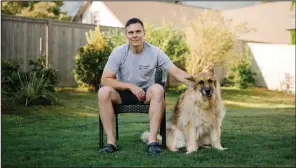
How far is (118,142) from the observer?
446 cm

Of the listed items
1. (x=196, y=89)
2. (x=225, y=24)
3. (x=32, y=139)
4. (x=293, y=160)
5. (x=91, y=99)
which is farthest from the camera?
(x=225, y=24)

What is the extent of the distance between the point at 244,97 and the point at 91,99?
449cm

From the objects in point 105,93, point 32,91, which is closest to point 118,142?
point 105,93

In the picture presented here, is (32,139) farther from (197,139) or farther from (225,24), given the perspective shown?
(225,24)

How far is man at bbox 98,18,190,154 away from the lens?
3.93 metres

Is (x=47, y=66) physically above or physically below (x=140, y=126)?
above

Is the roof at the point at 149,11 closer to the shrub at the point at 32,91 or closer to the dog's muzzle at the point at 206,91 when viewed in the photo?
the shrub at the point at 32,91

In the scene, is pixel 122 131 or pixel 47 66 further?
pixel 47 66

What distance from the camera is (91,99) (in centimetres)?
884

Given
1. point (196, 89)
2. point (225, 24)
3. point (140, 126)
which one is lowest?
point (140, 126)

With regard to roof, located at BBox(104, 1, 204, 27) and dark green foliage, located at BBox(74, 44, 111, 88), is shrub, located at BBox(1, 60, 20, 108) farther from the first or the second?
roof, located at BBox(104, 1, 204, 27)

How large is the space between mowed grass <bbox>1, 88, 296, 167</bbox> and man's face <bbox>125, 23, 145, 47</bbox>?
3.58 ft

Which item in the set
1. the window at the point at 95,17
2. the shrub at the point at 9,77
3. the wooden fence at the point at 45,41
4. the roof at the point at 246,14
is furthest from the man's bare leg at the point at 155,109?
the window at the point at 95,17

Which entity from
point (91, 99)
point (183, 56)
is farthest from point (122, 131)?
point (183, 56)
